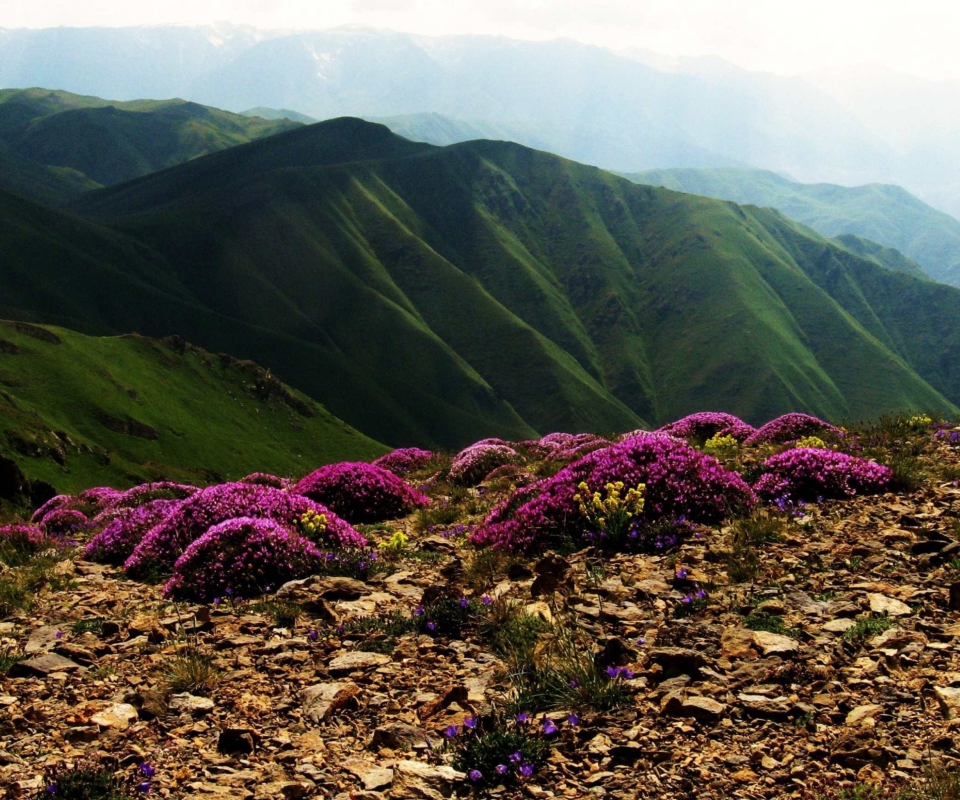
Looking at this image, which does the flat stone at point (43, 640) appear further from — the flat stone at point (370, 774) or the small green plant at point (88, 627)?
the flat stone at point (370, 774)

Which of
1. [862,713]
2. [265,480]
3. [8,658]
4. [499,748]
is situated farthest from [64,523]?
[862,713]

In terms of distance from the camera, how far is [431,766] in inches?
193

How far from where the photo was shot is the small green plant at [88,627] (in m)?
7.78

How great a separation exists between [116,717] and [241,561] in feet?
11.2

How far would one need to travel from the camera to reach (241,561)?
916 centimetres

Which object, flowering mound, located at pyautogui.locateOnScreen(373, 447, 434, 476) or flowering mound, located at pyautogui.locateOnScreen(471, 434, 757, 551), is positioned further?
flowering mound, located at pyautogui.locateOnScreen(373, 447, 434, 476)

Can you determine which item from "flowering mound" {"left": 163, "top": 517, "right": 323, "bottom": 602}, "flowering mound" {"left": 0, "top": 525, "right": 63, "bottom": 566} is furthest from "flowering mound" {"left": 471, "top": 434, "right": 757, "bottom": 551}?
"flowering mound" {"left": 0, "top": 525, "right": 63, "bottom": 566}

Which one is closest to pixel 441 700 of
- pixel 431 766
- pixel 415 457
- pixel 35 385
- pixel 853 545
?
pixel 431 766

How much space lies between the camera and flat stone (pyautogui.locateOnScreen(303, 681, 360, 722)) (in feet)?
18.9

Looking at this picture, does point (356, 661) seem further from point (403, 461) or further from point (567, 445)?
point (403, 461)

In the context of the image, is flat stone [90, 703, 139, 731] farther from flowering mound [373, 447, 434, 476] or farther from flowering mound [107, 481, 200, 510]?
flowering mound [373, 447, 434, 476]

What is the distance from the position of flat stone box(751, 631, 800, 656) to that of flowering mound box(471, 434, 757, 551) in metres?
3.55

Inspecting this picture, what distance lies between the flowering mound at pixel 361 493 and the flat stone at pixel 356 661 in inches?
277

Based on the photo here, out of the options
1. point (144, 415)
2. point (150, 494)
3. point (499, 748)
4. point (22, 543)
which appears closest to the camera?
point (499, 748)
